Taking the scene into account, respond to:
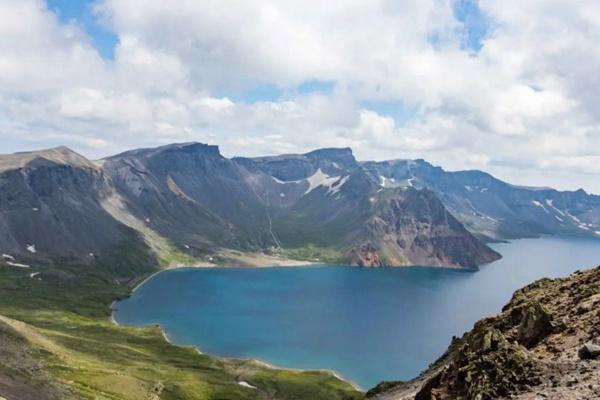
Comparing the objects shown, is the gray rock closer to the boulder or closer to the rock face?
the rock face

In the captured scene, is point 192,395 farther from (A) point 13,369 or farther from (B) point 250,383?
(A) point 13,369

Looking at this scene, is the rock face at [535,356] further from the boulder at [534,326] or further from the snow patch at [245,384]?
the snow patch at [245,384]

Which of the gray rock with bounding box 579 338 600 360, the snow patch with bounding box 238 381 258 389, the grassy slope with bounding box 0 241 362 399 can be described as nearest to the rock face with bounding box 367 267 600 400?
the gray rock with bounding box 579 338 600 360

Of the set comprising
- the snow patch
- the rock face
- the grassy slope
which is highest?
the rock face

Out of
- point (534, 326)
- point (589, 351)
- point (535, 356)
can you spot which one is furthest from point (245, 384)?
point (589, 351)

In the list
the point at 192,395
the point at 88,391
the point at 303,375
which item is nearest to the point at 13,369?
the point at 88,391

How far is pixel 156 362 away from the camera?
178375 millimetres

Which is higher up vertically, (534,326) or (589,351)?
(589,351)

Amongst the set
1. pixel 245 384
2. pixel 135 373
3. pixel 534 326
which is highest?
pixel 534 326

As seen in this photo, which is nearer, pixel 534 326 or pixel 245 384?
pixel 534 326

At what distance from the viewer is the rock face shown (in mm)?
31875

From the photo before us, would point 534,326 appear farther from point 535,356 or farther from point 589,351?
point 589,351

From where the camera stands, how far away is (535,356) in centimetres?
3716

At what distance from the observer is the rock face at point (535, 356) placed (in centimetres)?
3188
